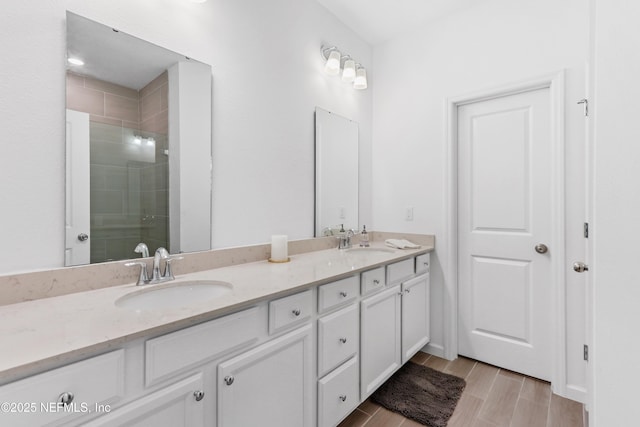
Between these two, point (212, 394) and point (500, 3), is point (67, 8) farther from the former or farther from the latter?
point (500, 3)

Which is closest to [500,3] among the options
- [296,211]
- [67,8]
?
[296,211]

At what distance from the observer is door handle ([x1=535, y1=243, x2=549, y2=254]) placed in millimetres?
2000

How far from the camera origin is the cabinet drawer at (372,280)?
1.63 metres

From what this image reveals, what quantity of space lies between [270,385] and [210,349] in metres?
0.32

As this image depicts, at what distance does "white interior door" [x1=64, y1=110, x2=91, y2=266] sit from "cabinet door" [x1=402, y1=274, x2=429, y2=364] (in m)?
1.73

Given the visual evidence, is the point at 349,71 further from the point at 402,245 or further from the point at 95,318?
the point at 95,318

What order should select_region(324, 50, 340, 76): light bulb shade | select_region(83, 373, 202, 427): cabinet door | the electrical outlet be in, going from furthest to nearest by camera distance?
the electrical outlet → select_region(324, 50, 340, 76): light bulb shade → select_region(83, 373, 202, 427): cabinet door

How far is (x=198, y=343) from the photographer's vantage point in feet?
2.99

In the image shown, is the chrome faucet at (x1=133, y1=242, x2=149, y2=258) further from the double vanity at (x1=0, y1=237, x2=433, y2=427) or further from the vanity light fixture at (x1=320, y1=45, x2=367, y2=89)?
the vanity light fixture at (x1=320, y1=45, x2=367, y2=89)

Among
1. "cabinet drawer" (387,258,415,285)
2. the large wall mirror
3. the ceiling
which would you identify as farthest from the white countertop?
the ceiling

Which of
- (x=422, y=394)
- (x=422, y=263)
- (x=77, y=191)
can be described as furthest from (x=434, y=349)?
(x=77, y=191)

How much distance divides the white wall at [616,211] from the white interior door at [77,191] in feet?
5.38

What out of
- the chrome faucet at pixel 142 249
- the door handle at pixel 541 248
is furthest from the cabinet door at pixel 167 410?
the door handle at pixel 541 248

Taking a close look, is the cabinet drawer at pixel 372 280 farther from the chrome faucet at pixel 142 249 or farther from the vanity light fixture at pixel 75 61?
the vanity light fixture at pixel 75 61
